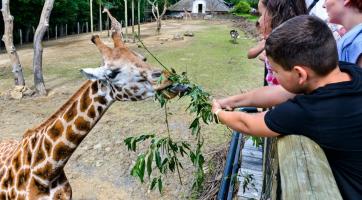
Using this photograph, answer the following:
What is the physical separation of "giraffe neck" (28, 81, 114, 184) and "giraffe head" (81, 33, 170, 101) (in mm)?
110

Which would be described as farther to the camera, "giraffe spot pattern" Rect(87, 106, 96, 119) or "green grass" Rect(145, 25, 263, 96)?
"green grass" Rect(145, 25, 263, 96)

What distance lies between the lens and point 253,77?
→ 12.1 metres

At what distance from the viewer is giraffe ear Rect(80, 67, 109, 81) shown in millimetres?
2859

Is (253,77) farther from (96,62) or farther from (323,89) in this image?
(323,89)

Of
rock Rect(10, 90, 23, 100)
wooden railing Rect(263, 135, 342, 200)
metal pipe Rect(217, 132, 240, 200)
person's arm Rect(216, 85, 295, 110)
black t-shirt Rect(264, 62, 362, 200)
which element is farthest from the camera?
rock Rect(10, 90, 23, 100)

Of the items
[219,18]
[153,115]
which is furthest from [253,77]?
[219,18]

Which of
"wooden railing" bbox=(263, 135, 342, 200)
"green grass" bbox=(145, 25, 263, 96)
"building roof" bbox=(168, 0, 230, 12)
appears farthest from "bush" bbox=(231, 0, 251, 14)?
"wooden railing" bbox=(263, 135, 342, 200)

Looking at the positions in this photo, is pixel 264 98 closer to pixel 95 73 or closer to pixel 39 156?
pixel 95 73

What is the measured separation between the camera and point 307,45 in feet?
4.93

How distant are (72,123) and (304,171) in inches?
88.3

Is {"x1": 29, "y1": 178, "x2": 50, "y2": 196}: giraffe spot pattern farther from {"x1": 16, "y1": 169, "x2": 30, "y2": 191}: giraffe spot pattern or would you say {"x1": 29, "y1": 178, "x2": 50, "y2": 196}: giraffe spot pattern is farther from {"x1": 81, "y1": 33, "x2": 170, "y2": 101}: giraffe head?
{"x1": 81, "y1": 33, "x2": 170, "y2": 101}: giraffe head

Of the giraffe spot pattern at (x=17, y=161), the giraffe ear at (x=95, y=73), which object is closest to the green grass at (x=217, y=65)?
the giraffe spot pattern at (x=17, y=161)

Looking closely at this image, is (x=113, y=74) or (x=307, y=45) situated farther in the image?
(x=113, y=74)

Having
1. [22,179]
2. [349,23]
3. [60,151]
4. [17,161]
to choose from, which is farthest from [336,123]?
[17,161]
